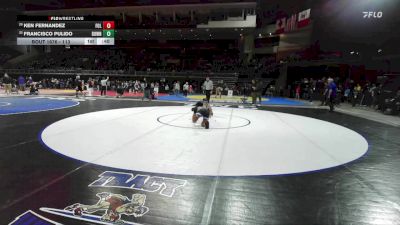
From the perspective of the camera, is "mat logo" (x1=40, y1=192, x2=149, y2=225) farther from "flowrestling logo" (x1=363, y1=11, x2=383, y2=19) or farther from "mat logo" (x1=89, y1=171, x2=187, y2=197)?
"flowrestling logo" (x1=363, y1=11, x2=383, y2=19)

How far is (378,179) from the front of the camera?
15.0 feet

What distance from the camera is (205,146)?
6250 mm

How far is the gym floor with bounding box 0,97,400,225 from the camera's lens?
10.5 ft

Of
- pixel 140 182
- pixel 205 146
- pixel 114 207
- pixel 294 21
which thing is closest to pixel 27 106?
pixel 205 146

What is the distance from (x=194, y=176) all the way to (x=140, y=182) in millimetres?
838

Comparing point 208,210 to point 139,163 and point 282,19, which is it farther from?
point 282,19

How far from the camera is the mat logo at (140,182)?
3860mm

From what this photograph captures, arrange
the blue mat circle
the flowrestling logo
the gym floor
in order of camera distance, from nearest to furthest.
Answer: the gym floor < the blue mat circle < the flowrestling logo

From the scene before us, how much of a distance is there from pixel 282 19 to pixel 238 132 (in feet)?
76.2

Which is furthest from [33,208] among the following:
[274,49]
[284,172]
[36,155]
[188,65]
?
[274,49]

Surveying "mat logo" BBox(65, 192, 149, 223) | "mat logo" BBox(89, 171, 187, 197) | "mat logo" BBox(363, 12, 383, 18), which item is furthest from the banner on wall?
"mat logo" BBox(65, 192, 149, 223)

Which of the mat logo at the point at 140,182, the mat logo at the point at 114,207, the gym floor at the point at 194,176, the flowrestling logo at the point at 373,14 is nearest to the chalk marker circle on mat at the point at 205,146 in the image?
the gym floor at the point at 194,176

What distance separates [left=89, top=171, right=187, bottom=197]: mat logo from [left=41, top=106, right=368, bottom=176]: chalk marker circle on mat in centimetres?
34

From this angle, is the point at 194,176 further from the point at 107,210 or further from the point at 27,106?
the point at 27,106
